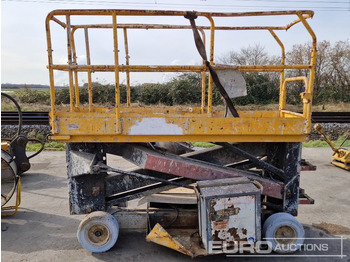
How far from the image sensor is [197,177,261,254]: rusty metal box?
9.84 feet

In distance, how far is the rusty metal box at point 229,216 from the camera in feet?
9.84

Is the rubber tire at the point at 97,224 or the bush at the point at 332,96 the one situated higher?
the bush at the point at 332,96

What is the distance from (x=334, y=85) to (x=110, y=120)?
19926 millimetres

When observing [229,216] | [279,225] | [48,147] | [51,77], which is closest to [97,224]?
[229,216]

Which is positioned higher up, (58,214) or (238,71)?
(238,71)

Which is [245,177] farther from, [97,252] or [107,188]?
[97,252]

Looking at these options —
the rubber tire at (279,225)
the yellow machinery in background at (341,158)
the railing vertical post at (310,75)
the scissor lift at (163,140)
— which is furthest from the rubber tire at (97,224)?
the yellow machinery in background at (341,158)

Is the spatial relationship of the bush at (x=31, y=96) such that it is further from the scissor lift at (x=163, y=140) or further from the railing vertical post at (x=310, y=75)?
the railing vertical post at (x=310, y=75)

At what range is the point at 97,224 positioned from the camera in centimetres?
339

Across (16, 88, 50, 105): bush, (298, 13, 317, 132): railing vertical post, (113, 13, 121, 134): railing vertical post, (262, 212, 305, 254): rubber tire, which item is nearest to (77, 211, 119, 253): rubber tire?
(113, 13, 121, 134): railing vertical post

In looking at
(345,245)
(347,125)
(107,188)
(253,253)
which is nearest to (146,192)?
(107,188)

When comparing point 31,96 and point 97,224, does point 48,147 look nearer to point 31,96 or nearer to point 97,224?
point 97,224

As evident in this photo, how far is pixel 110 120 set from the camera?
3174 mm

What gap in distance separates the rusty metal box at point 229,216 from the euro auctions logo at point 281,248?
2cm
